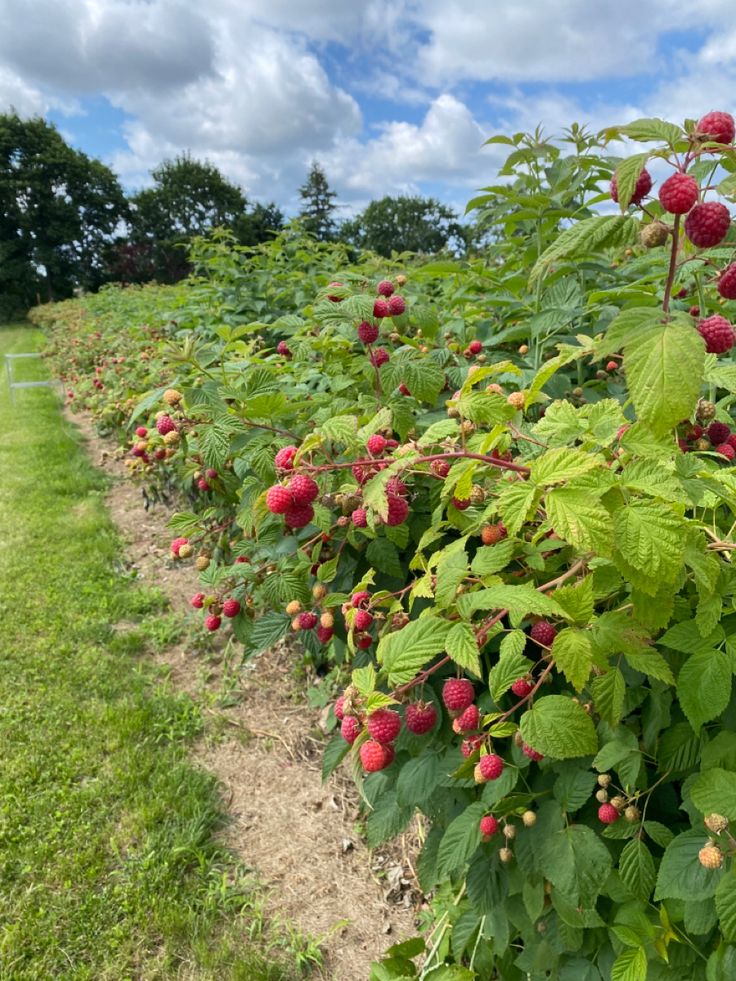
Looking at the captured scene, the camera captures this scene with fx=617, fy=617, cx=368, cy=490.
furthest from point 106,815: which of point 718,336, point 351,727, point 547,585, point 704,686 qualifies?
point 718,336

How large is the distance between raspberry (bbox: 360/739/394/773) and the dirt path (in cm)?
128

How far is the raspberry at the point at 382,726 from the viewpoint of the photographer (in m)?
1.07

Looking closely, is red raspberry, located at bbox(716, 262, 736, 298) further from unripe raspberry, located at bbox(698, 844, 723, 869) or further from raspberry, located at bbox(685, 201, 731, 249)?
unripe raspberry, located at bbox(698, 844, 723, 869)

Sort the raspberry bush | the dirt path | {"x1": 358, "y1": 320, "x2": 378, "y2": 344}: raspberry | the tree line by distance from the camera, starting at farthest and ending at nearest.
Answer: the tree line
the dirt path
{"x1": 358, "y1": 320, "x2": 378, "y2": 344}: raspberry
the raspberry bush

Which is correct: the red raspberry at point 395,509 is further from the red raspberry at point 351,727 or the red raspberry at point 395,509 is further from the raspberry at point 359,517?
the red raspberry at point 351,727

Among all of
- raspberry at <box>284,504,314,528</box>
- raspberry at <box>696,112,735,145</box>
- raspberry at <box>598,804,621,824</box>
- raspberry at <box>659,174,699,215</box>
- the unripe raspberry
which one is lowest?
raspberry at <box>598,804,621,824</box>

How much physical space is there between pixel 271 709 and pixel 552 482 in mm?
A: 2512

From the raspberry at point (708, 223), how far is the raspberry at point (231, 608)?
50.3 inches

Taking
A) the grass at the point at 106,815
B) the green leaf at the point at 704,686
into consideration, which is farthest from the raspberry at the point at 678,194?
the grass at the point at 106,815

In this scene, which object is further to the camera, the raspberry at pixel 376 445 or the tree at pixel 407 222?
the tree at pixel 407 222

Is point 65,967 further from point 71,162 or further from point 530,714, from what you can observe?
point 71,162

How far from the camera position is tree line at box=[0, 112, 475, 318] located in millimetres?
33625

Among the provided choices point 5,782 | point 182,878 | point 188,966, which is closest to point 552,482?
point 188,966

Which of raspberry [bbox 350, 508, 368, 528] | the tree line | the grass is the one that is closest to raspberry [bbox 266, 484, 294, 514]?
raspberry [bbox 350, 508, 368, 528]
